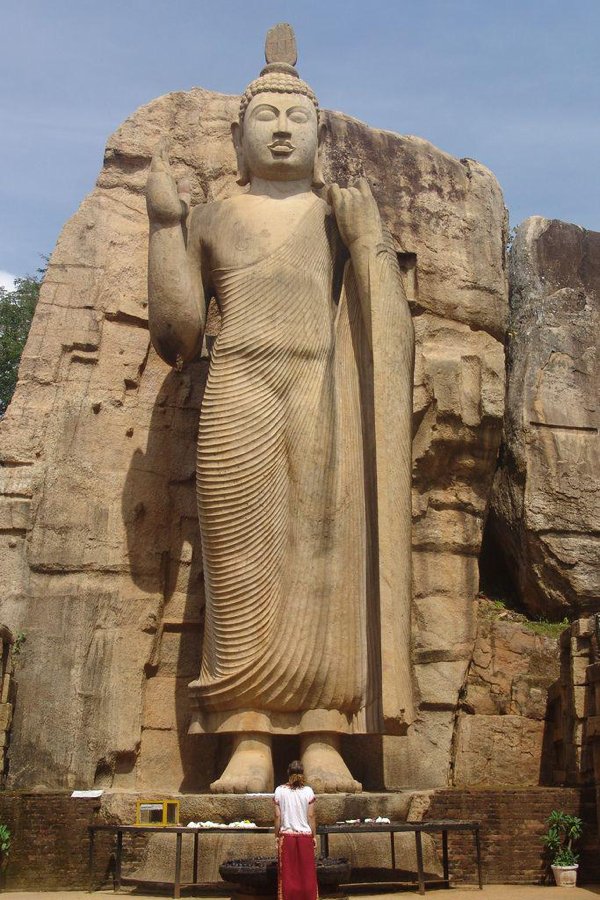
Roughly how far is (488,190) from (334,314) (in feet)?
8.06

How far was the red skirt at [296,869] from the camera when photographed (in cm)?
492

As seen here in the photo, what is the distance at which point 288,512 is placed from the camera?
24.2 feet

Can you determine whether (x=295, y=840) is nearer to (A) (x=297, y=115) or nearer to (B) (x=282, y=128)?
(B) (x=282, y=128)

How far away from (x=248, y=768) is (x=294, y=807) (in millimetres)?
1707

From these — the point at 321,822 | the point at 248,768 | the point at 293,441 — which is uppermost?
the point at 293,441

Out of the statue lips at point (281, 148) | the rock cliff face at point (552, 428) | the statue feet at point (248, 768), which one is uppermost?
the statue lips at point (281, 148)

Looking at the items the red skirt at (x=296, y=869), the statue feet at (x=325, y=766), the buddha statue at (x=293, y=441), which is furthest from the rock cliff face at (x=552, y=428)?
the red skirt at (x=296, y=869)

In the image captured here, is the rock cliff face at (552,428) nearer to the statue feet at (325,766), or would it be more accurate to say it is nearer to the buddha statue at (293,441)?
the buddha statue at (293,441)

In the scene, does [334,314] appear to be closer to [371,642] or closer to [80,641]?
[371,642]

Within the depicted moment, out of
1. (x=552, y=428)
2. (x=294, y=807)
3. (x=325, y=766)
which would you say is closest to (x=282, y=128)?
(x=552, y=428)

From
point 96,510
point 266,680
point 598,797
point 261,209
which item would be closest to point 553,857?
point 598,797

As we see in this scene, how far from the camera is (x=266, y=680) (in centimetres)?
696

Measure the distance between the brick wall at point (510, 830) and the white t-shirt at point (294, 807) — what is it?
2222 mm

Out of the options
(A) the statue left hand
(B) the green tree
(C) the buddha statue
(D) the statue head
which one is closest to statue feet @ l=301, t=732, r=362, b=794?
(C) the buddha statue
